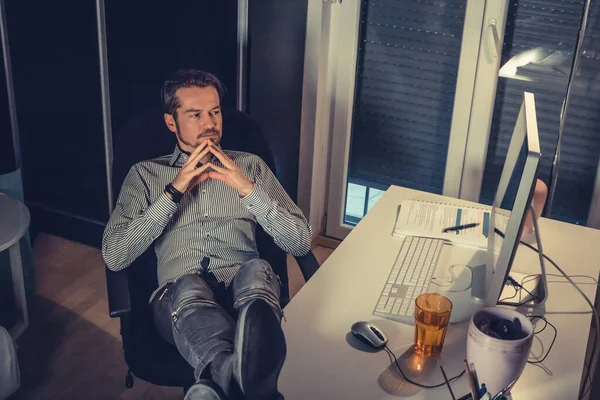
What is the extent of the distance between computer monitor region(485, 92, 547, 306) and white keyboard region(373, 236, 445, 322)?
0.18 m

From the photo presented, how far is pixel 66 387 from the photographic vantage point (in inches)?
98.2

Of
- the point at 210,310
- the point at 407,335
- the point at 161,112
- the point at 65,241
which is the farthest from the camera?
the point at 65,241

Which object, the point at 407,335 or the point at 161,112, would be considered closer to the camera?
the point at 407,335

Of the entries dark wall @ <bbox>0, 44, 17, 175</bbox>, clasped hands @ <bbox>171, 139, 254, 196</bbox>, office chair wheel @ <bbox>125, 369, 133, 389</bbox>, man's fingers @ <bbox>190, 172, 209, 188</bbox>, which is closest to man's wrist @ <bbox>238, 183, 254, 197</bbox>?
clasped hands @ <bbox>171, 139, 254, 196</bbox>

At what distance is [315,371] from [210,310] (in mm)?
407

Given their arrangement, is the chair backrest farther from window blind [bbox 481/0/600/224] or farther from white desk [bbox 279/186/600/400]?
window blind [bbox 481/0/600/224]

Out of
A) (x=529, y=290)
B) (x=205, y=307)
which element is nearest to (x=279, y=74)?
(x=205, y=307)

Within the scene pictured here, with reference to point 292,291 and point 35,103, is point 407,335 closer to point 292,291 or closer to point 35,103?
point 292,291

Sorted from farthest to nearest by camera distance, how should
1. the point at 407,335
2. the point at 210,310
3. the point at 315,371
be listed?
the point at 210,310 < the point at 407,335 < the point at 315,371

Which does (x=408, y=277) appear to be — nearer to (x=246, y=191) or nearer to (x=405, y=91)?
(x=246, y=191)

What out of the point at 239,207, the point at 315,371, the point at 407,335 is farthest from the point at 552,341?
the point at 239,207

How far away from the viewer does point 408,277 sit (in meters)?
1.87

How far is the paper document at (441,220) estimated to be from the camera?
2.10m

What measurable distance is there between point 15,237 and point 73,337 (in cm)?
56
